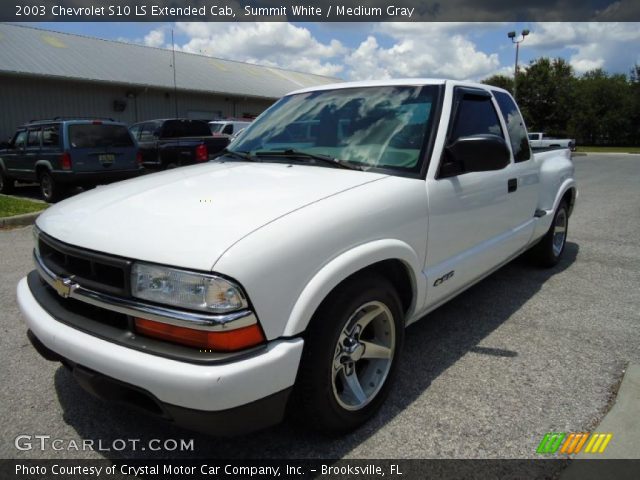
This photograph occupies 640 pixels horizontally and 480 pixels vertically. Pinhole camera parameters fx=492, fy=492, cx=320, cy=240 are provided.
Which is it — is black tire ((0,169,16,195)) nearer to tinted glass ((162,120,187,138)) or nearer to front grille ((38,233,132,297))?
tinted glass ((162,120,187,138))

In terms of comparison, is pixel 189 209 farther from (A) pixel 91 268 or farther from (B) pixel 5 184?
(B) pixel 5 184

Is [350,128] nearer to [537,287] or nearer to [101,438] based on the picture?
[101,438]

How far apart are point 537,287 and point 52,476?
4191mm

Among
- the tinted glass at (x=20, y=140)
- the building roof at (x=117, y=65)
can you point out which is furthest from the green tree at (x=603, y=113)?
the tinted glass at (x=20, y=140)

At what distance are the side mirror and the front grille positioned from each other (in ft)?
6.10

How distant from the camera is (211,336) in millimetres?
1879

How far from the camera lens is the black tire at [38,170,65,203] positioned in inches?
398

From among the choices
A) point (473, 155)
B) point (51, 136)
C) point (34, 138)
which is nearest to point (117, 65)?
point (34, 138)

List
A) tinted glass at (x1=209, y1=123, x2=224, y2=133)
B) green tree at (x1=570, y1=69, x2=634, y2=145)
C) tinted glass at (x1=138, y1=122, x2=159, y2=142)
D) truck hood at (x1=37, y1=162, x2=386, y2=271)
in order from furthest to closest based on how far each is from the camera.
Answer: green tree at (x1=570, y1=69, x2=634, y2=145) → tinted glass at (x1=209, y1=123, x2=224, y2=133) → tinted glass at (x1=138, y1=122, x2=159, y2=142) → truck hood at (x1=37, y1=162, x2=386, y2=271)

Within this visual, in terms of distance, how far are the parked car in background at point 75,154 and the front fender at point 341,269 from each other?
9.12 meters

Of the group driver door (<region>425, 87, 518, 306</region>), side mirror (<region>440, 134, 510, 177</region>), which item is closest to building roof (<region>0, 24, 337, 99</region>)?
driver door (<region>425, 87, 518, 306</region>)

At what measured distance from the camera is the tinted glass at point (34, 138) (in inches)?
416

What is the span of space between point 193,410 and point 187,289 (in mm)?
453

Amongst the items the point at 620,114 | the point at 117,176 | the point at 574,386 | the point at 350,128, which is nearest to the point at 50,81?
the point at 117,176
